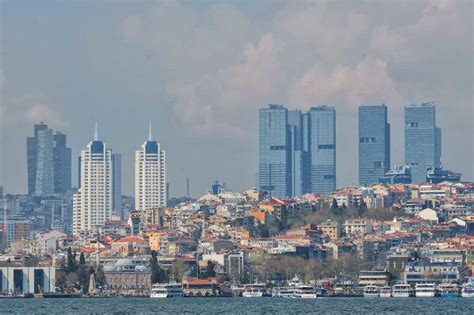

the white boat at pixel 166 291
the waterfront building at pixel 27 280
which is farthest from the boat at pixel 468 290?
the waterfront building at pixel 27 280

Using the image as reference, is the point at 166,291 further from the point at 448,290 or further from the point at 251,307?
the point at 251,307

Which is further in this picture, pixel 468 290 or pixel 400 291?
pixel 468 290

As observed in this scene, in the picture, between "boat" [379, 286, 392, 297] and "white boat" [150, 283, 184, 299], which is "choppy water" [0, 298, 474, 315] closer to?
"boat" [379, 286, 392, 297]

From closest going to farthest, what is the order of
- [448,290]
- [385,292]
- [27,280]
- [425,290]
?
[385,292] < [425,290] < [448,290] < [27,280]

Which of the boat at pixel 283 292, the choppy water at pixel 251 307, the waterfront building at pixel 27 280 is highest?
the waterfront building at pixel 27 280

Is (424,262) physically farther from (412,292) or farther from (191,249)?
(191,249)

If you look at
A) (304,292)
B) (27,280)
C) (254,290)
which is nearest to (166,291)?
(254,290)

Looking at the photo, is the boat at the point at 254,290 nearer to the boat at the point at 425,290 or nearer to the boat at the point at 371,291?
the boat at the point at 371,291
